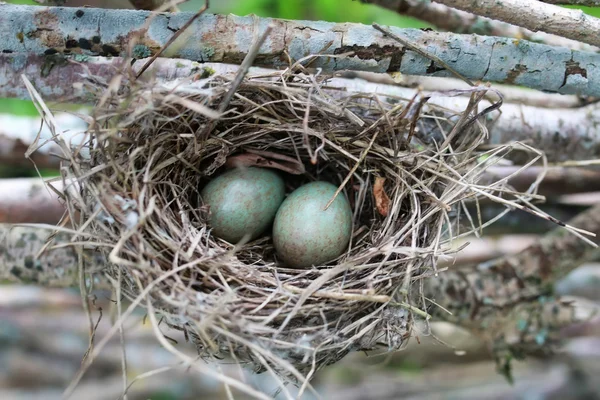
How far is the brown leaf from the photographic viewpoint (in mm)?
1194

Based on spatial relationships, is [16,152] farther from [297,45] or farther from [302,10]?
[302,10]

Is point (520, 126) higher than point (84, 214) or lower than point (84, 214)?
higher

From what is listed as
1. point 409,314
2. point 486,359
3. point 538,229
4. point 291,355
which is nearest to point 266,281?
point 291,355

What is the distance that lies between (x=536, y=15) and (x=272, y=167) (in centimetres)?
62

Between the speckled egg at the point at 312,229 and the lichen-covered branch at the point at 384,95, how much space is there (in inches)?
9.4

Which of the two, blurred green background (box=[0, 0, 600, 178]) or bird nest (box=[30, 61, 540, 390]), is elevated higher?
blurred green background (box=[0, 0, 600, 178])

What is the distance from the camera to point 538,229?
76.5 inches

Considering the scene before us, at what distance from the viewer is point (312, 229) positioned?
115 centimetres

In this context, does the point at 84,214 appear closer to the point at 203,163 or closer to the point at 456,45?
the point at 203,163

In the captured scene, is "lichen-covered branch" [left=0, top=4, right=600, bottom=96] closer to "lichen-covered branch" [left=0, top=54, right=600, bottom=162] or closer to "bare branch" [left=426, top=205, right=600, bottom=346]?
"lichen-covered branch" [left=0, top=54, right=600, bottom=162]

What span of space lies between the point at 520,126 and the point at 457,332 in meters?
1.25

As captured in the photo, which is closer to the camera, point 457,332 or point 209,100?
point 209,100

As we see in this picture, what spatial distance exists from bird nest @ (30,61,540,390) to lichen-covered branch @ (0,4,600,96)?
0.05 meters

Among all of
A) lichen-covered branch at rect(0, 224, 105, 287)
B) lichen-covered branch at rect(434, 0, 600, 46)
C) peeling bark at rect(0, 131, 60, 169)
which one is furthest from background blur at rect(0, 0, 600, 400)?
lichen-covered branch at rect(434, 0, 600, 46)
